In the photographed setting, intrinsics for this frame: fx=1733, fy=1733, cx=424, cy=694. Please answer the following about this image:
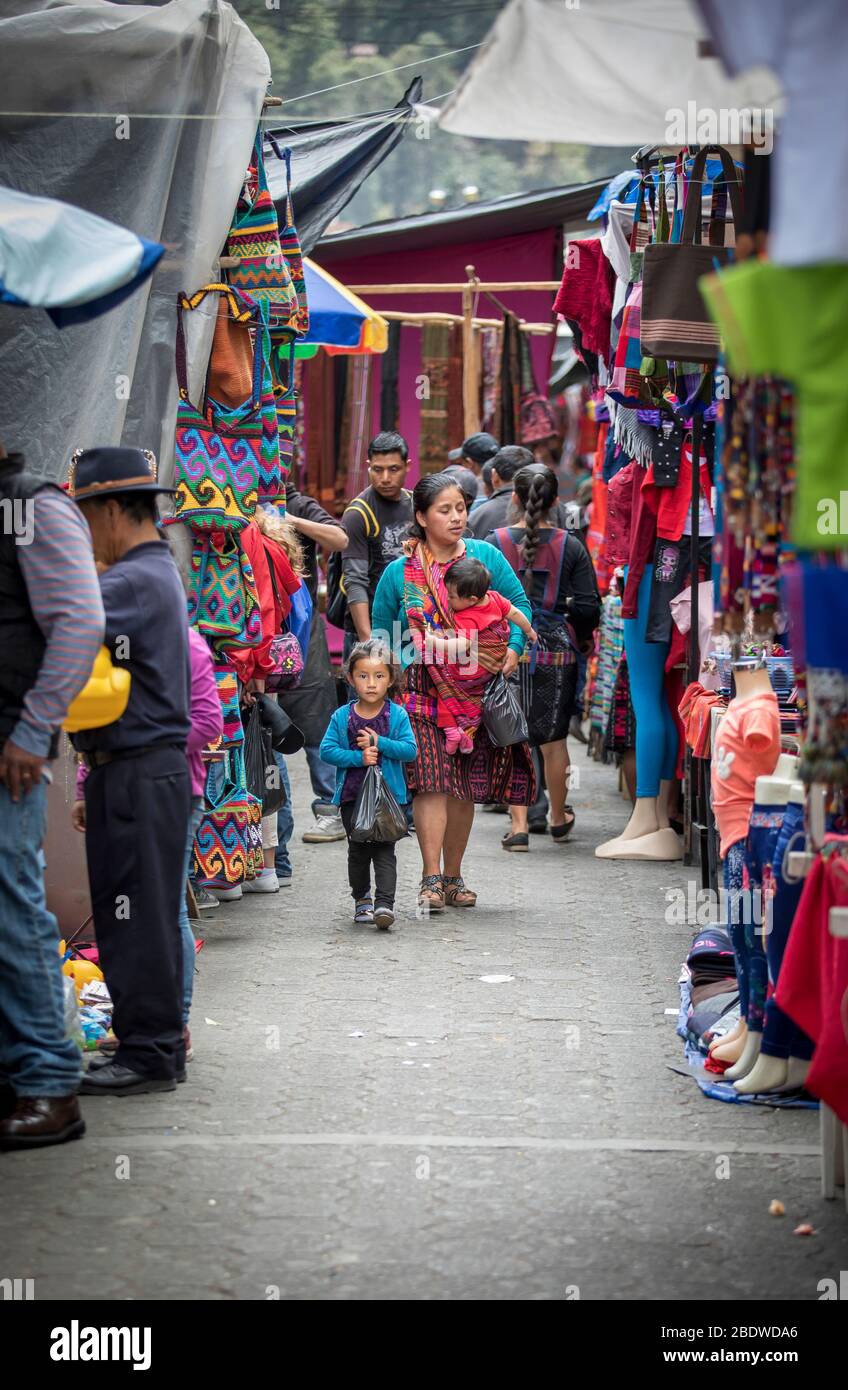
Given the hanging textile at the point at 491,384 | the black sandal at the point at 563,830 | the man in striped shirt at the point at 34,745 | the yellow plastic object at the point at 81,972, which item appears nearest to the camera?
the man in striped shirt at the point at 34,745

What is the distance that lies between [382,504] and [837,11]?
7456mm

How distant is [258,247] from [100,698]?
10.9 feet

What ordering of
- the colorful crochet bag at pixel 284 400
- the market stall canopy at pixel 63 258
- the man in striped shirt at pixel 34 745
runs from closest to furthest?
1. the market stall canopy at pixel 63 258
2. the man in striped shirt at pixel 34 745
3. the colorful crochet bag at pixel 284 400

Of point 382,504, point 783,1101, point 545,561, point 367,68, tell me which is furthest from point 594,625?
point 783,1101

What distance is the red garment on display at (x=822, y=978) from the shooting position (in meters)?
4.33

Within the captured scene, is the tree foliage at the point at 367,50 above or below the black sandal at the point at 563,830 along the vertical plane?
above

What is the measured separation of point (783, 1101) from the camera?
18.0 ft

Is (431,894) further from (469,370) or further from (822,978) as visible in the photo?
(469,370)

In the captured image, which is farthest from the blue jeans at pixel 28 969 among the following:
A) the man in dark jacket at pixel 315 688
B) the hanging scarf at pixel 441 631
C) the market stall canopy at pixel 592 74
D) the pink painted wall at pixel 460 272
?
the pink painted wall at pixel 460 272

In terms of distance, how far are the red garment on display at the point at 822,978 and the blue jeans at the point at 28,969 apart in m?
2.10

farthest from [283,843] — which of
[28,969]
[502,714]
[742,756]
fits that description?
[28,969]

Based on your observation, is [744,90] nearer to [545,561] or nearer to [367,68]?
[545,561]

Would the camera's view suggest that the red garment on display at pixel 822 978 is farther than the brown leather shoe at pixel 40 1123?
No

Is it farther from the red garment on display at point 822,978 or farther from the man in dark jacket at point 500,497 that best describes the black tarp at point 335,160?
the red garment on display at point 822,978
